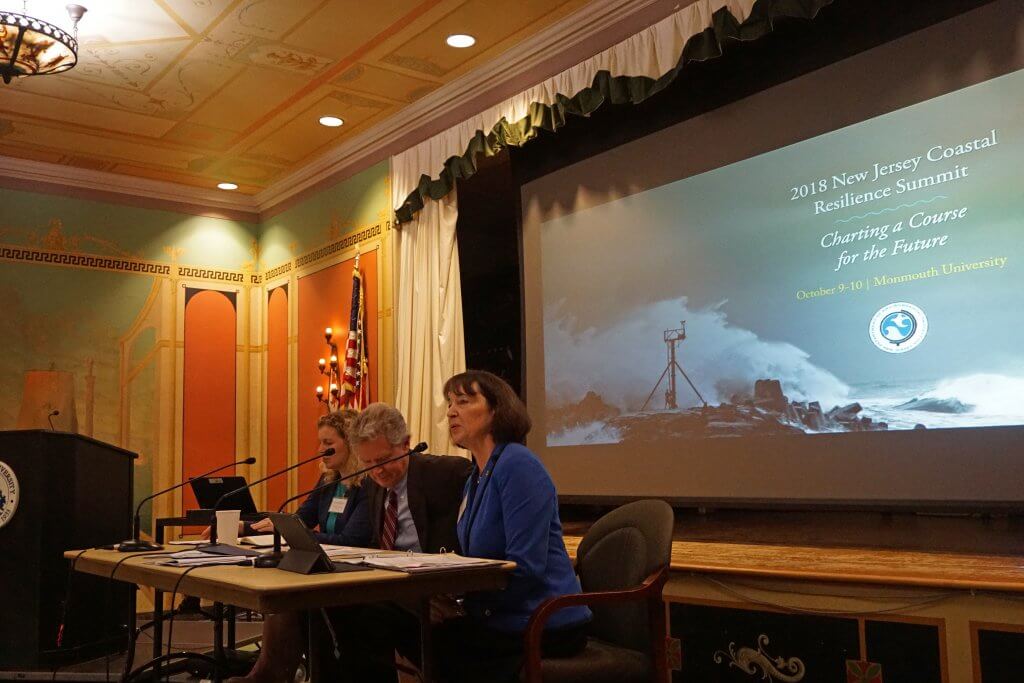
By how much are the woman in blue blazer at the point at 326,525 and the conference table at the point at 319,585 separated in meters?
0.19

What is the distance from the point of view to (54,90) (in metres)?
5.28

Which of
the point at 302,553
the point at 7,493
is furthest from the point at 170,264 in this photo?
the point at 302,553

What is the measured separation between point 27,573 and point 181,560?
1.98m

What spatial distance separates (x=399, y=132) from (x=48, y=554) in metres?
3.18

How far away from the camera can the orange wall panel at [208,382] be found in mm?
6820

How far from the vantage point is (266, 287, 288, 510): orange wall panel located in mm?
6691

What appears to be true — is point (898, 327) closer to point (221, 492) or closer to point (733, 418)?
point (733, 418)

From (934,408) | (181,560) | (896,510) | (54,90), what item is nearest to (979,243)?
(934,408)

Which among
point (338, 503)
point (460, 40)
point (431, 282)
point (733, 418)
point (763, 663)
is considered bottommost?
point (763, 663)

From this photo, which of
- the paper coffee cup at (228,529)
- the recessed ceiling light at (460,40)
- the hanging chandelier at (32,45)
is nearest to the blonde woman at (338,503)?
the paper coffee cup at (228,529)

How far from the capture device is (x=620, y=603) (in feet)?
7.73

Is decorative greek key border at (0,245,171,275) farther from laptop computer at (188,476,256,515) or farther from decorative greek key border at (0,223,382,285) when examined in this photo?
laptop computer at (188,476,256,515)

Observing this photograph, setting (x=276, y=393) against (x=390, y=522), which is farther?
(x=276, y=393)

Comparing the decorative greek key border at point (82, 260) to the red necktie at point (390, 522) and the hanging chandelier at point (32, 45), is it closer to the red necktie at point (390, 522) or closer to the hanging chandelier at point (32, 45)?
the hanging chandelier at point (32, 45)
